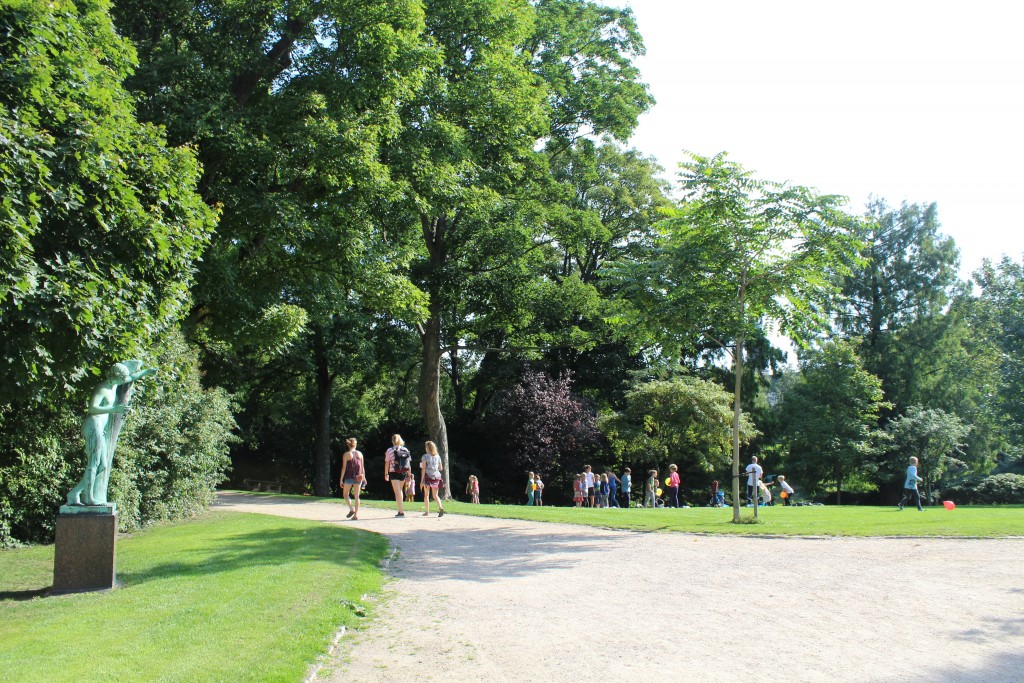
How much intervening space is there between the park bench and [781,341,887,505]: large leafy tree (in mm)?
27967

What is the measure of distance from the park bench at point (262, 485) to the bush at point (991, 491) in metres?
36.4

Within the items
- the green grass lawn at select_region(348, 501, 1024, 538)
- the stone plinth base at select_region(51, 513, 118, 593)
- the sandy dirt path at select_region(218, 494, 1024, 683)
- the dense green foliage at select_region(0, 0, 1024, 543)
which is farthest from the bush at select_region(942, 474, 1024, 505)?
the stone plinth base at select_region(51, 513, 118, 593)

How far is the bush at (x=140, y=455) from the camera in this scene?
1263 cm

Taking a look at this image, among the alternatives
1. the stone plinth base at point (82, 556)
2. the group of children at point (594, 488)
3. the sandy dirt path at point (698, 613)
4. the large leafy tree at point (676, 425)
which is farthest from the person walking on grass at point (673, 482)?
the stone plinth base at point (82, 556)

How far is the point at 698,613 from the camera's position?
26.7ft

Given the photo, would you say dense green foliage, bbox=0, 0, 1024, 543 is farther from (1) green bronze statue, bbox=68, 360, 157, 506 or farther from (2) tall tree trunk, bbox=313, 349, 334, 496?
(1) green bronze statue, bbox=68, 360, 157, 506

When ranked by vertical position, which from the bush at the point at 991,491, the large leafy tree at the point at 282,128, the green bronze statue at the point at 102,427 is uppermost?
the large leafy tree at the point at 282,128

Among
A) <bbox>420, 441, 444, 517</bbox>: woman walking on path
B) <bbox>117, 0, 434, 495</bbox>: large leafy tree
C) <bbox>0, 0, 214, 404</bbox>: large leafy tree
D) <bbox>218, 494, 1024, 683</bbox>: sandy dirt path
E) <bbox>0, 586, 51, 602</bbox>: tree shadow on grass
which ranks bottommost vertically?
<bbox>0, 586, 51, 602</bbox>: tree shadow on grass

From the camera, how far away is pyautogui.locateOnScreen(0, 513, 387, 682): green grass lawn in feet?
19.6

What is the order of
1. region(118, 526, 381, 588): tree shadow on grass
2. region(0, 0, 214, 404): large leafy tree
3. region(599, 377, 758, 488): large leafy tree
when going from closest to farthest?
region(0, 0, 214, 404): large leafy tree < region(118, 526, 381, 588): tree shadow on grass < region(599, 377, 758, 488): large leafy tree

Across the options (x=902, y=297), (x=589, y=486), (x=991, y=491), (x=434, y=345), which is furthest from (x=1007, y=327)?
(x=434, y=345)

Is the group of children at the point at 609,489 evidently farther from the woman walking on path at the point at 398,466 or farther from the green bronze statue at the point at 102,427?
the green bronze statue at the point at 102,427

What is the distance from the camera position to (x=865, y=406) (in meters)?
42.9

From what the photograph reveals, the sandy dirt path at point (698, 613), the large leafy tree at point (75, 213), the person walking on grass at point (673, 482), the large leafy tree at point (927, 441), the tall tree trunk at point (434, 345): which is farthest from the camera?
the large leafy tree at point (927, 441)
